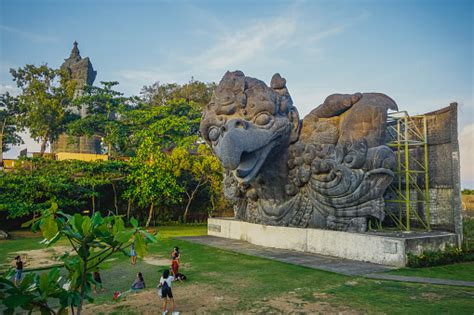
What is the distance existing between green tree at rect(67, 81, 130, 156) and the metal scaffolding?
17.7 m

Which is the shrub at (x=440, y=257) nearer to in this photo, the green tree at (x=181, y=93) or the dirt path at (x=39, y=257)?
the dirt path at (x=39, y=257)

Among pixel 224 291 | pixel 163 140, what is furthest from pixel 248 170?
pixel 163 140

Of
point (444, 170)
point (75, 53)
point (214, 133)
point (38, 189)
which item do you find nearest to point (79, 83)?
point (75, 53)

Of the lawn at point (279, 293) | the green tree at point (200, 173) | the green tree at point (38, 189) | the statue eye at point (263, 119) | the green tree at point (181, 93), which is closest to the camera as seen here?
the lawn at point (279, 293)

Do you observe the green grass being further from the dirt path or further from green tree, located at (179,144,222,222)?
green tree, located at (179,144,222,222)

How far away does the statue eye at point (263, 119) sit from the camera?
10.3 m

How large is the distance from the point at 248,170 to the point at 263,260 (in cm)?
245

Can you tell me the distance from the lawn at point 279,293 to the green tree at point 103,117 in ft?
53.3

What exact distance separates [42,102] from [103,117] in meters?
4.26

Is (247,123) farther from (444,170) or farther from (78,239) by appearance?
(78,239)

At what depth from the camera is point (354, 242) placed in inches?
385

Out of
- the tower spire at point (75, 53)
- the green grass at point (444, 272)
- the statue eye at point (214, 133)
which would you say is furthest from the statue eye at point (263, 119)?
the tower spire at point (75, 53)

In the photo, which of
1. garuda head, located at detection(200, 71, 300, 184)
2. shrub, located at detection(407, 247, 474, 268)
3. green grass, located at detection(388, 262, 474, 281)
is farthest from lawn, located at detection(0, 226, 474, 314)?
garuda head, located at detection(200, 71, 300, 184)

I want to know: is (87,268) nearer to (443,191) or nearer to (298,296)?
(298,296)
